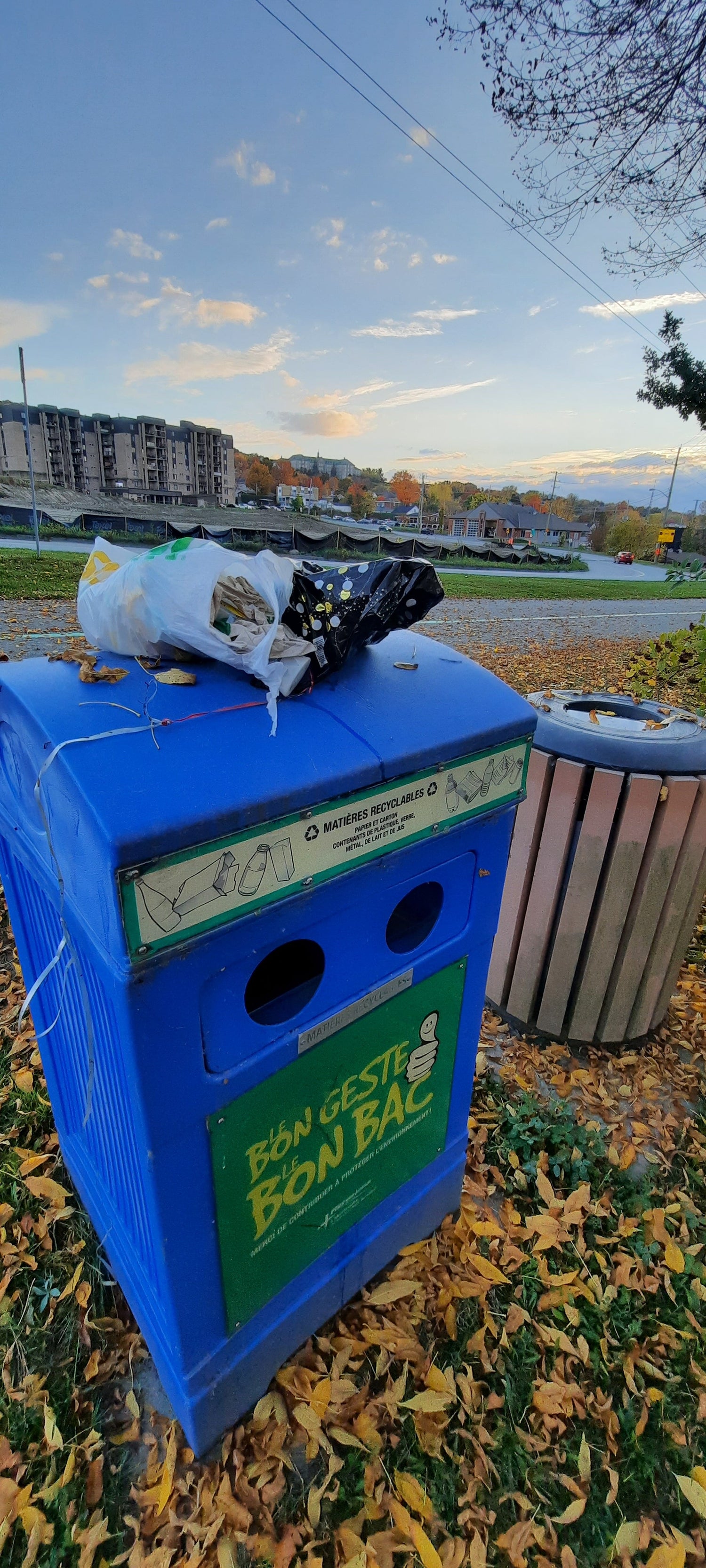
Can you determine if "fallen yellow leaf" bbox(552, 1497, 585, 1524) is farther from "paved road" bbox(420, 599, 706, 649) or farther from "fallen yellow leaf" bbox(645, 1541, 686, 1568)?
"paved road" bbox(420, 599, 706, 649)

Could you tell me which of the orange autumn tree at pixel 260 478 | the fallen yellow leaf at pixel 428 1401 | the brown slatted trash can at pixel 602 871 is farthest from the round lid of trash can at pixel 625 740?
the orange autumn tree at pixel 260 478

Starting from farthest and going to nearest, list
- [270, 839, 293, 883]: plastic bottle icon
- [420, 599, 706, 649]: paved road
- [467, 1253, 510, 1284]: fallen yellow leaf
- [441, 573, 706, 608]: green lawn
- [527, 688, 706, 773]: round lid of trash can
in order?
[441, 573, 706, 608]: green lawn < [420, 599, 706, 649]: paved road < [527, 688, 706, 773]: round lid of trash can < [467, 1253, 510, 1284]: fallen yellow leaf < [270, 839, 293, 883]: plastic bottle icon

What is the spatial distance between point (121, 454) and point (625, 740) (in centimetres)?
8273

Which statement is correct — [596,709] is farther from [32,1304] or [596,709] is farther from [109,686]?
[32,1304]

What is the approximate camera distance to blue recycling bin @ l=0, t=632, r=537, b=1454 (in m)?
0.88

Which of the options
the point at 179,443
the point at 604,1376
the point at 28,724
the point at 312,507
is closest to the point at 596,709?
the point at 604,1376

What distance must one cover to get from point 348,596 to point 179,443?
274 feet

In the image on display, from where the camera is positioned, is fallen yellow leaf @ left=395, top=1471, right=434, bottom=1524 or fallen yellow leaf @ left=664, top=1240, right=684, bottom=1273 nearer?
fallen yellow leaf @ left=395, top=1471, right=434, bottom=1524

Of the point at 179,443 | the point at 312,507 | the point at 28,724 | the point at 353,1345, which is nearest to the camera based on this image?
the point at 28,724

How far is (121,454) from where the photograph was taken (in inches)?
2854

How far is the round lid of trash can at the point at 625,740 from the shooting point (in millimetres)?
2131

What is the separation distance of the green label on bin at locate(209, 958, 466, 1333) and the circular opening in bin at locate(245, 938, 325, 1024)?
102 millimetres

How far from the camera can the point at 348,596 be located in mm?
1293

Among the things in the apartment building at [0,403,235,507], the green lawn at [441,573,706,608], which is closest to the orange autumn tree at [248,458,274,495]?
the apartment building at [0,403,235,507]
